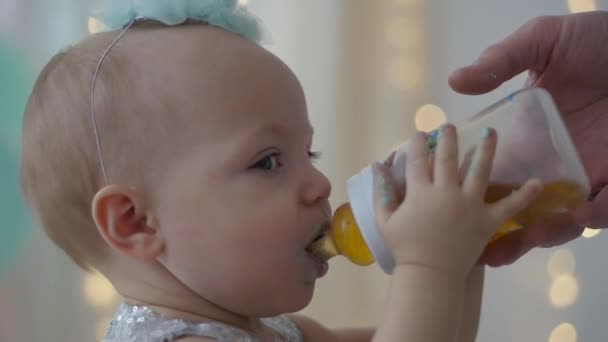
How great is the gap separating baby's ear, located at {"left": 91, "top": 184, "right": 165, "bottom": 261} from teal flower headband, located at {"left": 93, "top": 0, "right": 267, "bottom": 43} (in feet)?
0.69

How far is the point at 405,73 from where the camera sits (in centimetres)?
142

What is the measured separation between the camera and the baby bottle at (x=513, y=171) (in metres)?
0.70

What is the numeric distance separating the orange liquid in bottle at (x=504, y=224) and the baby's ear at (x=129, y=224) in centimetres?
18

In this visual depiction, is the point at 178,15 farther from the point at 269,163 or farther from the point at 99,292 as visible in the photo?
the point at 99,292

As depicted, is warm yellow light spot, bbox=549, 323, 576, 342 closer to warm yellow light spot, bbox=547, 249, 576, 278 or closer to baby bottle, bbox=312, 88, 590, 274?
warm yellow light spot, bbox=547, 249, 576, 278

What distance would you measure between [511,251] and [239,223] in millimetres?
338

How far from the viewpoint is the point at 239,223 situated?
78 cm

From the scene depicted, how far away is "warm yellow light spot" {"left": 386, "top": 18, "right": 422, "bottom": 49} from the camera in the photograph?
141cm

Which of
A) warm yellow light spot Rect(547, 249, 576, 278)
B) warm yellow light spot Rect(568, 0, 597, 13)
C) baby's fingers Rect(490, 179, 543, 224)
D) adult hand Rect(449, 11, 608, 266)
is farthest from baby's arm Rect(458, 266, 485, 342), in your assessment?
warm yellow light spot Rect(568, 0, 597, 13)

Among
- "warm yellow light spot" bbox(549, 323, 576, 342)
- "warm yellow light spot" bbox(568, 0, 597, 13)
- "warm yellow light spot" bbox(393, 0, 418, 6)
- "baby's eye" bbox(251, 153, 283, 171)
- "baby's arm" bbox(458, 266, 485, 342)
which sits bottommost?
"warm yellow light spot" bbox(549, 323, 576, 342)

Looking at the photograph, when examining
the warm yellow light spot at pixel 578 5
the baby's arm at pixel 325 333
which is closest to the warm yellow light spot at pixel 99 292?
the baby's arm at pixel 325 333

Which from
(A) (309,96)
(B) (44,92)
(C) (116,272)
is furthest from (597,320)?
(B) (44,92)

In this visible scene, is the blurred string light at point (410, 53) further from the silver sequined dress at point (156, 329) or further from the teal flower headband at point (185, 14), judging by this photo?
the silver sequined dress at point (156, 329)

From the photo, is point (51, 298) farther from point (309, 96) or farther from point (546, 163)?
point (546, 163)
